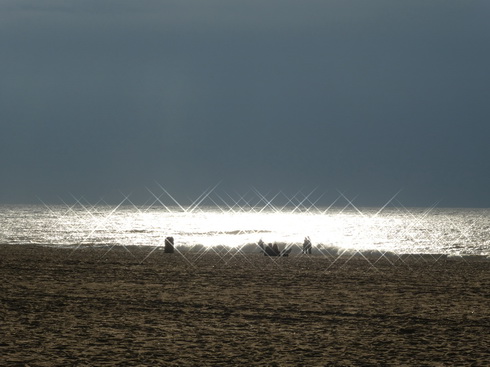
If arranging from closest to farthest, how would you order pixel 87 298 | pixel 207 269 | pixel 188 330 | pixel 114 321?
pixel 188 330 < pixel 114 321 < pixel 87 298 < pixel 207 269

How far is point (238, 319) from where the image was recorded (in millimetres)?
12242

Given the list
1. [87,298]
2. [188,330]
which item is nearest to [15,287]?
[87,298]

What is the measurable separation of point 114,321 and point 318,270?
13.2m

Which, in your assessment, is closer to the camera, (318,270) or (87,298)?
(87,298)

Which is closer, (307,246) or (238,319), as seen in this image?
(238,319)

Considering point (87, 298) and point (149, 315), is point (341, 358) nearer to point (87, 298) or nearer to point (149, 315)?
point (149, 315)

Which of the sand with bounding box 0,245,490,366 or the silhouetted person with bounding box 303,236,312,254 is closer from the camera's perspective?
the sand with bounding box 0,245,490,366

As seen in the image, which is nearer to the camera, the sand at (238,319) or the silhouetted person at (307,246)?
the sand at (238,319)

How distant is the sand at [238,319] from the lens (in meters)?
9.16

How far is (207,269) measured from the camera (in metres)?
23.2

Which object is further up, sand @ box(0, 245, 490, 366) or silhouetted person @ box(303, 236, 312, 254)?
silhouetted person @ box(303, 236, 312, 254)

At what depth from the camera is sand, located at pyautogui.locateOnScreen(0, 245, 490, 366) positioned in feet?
30.1

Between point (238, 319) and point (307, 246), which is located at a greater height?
point (307, 246)

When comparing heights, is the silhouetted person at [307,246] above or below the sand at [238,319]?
above
